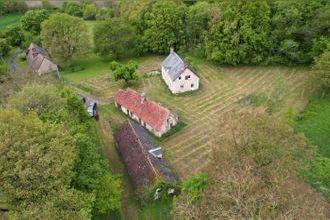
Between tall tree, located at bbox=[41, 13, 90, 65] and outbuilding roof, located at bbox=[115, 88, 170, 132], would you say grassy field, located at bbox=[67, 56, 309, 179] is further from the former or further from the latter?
tall tree, located at bbox=[41, 13, 90, 65]

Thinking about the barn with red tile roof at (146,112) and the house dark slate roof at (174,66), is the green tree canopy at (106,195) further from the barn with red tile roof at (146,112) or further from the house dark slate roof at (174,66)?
the house dark slate roof at (174,66)

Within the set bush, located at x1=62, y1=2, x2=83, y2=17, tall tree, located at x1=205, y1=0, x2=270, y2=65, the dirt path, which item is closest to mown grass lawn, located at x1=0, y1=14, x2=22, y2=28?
bush, located at x1=62, y1=2, x2=83, y2=17

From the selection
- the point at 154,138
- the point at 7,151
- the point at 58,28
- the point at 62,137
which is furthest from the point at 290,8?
the point at 7,151

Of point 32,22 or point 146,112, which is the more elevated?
point 32,22

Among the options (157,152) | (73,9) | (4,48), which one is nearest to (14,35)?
(4,48)

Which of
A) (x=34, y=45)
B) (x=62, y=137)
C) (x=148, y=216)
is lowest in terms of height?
(x=148, y=216)

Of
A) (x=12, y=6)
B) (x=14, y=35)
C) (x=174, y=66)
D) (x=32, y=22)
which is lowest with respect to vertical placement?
(x=14, y=35)

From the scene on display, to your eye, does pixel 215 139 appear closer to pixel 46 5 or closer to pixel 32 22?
pixel 32 22

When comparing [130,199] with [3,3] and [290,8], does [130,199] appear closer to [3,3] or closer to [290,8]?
[290,8]

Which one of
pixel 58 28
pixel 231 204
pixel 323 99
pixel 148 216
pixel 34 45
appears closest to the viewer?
pixel 231 204
